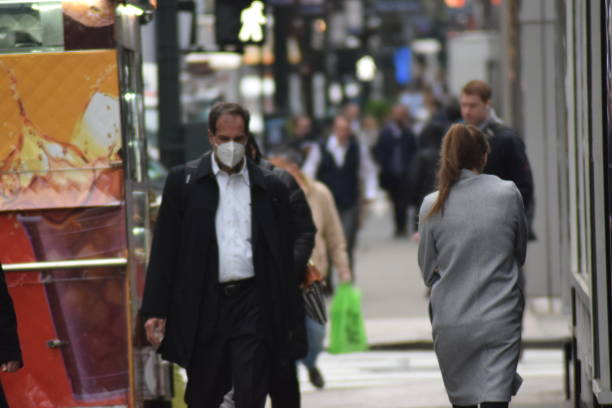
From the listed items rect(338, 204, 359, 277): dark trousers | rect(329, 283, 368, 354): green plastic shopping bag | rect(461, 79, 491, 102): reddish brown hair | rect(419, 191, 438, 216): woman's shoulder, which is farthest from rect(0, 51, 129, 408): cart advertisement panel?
rect(338, 204, 359, 277): dark trousers

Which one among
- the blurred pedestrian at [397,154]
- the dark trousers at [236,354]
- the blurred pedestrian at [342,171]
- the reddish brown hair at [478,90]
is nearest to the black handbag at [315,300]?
the dark trousers at [236,354]

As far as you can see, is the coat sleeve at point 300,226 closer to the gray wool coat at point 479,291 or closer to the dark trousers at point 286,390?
the dark trousers at point 286,390

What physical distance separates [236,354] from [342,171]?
10.3m

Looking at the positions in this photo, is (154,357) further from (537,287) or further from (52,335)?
(537,287)

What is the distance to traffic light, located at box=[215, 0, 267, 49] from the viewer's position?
11609mm

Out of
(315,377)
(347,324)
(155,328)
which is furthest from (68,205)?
(315,377)

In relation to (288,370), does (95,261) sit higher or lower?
higher

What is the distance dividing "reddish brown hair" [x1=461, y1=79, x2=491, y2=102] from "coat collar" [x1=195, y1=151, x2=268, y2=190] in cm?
246

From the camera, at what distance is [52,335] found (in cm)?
823

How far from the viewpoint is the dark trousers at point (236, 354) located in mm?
7438

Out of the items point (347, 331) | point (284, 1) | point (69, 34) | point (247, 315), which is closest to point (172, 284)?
point (247, 315)

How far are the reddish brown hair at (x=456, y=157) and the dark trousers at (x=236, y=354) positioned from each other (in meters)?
1.02

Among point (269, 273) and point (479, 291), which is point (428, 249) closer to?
point (479, 291)

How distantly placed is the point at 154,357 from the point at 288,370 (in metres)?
0.82
